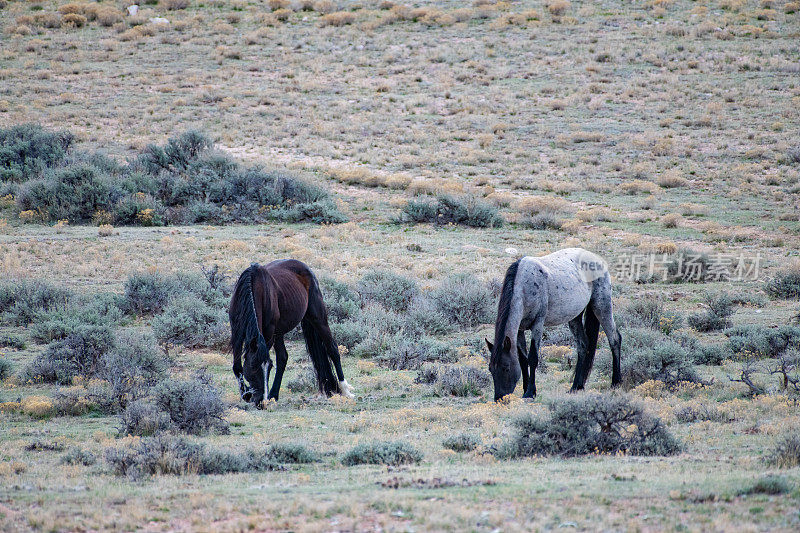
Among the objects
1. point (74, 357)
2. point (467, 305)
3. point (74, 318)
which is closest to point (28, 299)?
point (74, 318)

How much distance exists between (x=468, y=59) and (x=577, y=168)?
1852 centimetres

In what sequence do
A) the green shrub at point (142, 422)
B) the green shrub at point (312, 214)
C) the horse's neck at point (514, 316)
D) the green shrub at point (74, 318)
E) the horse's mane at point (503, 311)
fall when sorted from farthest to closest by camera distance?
the green shrub at point (312, 214) → the green shrub at point (74, 318) → the horse's neck at point (514, 316) → the horse's mane at point (503, 311) → the green shrub at point (142, 422)

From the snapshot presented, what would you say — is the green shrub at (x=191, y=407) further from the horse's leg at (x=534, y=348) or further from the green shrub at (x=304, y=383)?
the horse's leg at (x=534, y=348)

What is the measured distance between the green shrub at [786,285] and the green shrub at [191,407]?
1371cm

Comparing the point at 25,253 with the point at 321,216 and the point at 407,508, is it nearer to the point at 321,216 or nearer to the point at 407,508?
the point at 321,216

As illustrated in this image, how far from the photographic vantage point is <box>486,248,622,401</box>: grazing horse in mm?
10016

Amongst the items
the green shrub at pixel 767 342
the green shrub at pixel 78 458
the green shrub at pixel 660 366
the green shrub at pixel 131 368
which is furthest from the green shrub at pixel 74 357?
the green shrub at pixel 767 342

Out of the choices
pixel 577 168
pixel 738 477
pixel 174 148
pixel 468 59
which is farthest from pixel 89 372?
pixel 468 59

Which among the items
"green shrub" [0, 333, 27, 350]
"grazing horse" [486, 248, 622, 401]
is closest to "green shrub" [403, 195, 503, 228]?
"grazing horse" [486, 248, 622, 401]

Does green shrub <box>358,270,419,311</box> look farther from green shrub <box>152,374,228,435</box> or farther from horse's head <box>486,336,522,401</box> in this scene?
green shrub <box>152,374,228,435</box>

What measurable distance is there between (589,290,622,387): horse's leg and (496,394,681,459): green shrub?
3.64 meters

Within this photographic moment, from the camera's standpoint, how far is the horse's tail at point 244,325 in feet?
31.5

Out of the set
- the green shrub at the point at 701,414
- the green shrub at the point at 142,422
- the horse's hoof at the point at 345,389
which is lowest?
the horse's hoof at the point at 345,389

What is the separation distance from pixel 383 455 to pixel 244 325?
305 centimetres
